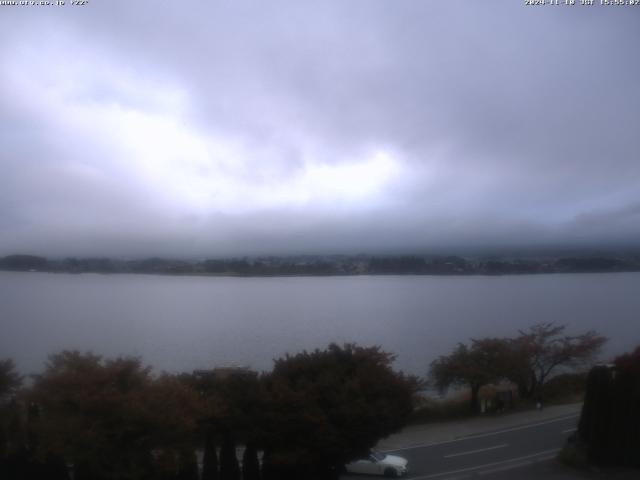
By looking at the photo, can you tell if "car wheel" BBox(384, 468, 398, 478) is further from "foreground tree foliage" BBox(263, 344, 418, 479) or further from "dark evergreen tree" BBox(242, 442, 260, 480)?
"dark evergreen tree" BBox(242, 442, 260, 480)

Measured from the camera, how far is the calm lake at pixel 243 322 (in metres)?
33.2

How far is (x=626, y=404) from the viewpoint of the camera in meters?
16.5

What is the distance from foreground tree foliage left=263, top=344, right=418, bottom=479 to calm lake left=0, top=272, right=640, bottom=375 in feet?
47.7

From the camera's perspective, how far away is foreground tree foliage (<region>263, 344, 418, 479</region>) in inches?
560

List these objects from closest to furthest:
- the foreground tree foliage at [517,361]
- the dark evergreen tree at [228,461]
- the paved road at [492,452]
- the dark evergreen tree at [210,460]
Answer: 1. the dark evergreen tree at [210,460]
2. the dark evergreen tree at [228,461]
3. the paved road at [492,452]
4. the foreground tree foliage at [517,361]

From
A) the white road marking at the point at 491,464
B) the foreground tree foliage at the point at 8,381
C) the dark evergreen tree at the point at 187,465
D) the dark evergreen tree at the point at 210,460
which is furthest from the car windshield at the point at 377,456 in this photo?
the foreground tree foliage at the point at 8,381

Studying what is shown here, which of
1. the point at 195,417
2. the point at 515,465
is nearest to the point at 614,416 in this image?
the point at 515,465

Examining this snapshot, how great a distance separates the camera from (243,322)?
48.9 m

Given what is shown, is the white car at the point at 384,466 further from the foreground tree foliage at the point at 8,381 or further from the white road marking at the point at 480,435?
the foreground tree foliage at the point at 8,381

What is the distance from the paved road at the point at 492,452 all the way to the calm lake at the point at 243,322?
1259 centimetres

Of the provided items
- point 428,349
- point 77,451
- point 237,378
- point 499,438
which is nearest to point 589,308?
point 428,349

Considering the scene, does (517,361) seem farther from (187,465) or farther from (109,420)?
(109,420)

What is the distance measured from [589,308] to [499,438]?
52396 mm

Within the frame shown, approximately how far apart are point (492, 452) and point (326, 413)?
782 cm
